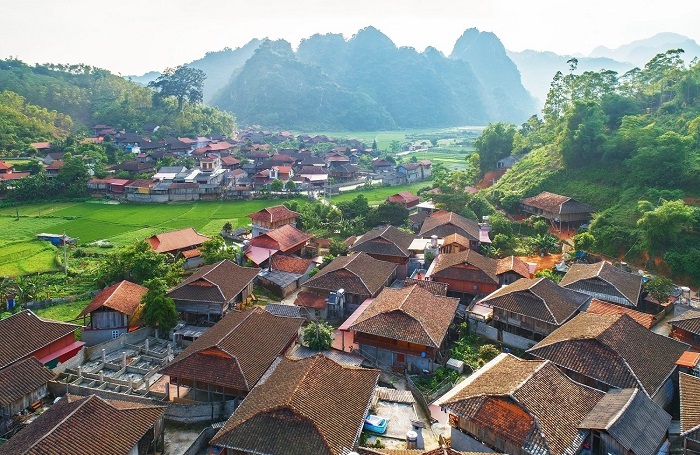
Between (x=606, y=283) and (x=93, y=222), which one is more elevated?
(x=606, y=283)

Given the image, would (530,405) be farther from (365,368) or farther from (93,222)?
(93,222)

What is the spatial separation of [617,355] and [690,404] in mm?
3275

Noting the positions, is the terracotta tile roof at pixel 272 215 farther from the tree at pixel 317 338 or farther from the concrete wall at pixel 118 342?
the tree at pixel 317 338

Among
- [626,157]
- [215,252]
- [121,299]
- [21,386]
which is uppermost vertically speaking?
[626,157]

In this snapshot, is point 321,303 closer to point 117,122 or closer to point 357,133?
point 117,122

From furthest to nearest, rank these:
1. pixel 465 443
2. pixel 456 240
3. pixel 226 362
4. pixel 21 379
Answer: pixel 456 240 → pixel 226 362 → pixel 21 379 → pixel 465 443

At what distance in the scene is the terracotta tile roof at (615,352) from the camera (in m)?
20.9

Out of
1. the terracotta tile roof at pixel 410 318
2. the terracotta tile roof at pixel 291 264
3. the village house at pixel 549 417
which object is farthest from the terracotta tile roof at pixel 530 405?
the terracotta tile roof at pixel 291 264

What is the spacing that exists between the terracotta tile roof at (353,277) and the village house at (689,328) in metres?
16.9

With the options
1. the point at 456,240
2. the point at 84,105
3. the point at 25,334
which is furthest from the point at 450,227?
the point at 84,105

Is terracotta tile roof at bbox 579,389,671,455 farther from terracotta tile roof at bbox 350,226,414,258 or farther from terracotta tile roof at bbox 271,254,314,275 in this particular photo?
terracotta tile roof at bbox 271,254,314,275

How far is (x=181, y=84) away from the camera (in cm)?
11200

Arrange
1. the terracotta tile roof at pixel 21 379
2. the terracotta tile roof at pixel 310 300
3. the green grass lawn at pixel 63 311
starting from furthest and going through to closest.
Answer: the terracotta tile roof at pixel 310 300, the green grass lawn at pixel 63 311, the terracotta tile roof at pixel 21 379

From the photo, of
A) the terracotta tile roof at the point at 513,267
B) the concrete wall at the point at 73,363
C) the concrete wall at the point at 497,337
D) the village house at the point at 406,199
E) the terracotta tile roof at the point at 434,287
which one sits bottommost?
the concrete wall at the point at 73,363
